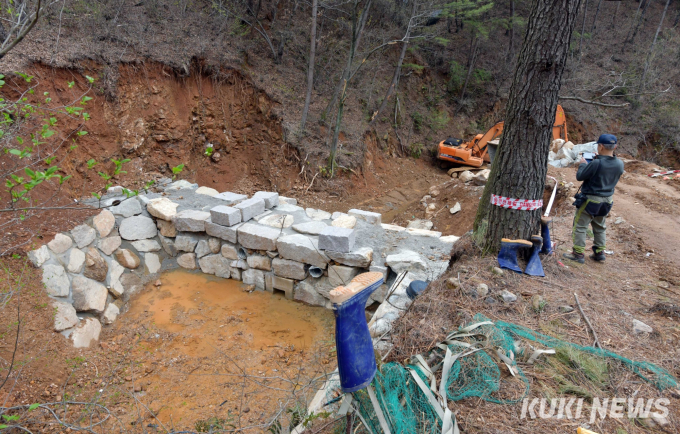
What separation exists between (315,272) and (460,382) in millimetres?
2775

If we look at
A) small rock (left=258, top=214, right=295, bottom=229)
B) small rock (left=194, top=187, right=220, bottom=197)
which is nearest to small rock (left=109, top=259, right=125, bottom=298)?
small rock (left=194, top=187, right=220, bottom=197)

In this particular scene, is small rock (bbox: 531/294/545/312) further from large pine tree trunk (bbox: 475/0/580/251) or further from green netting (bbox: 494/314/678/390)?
large pine tree trunk (bbox: 475/0/580/251)

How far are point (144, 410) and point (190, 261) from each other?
96.3 inches

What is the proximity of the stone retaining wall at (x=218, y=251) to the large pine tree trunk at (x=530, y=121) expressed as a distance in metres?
1.05

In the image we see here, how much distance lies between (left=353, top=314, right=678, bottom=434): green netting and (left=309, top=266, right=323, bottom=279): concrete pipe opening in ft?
8.18

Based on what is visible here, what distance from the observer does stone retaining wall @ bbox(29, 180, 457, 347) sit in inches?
164

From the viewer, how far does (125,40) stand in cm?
725

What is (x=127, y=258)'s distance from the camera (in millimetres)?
4977

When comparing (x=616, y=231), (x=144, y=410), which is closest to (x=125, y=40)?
(x=144, y=410)

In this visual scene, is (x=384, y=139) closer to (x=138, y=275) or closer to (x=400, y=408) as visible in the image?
(x=138, y=275)

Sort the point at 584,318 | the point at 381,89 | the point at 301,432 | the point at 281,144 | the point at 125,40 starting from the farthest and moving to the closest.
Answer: the point at 381,89, the point at 281,144, the point at 125,40, the point at 584,318, the point at 301,432

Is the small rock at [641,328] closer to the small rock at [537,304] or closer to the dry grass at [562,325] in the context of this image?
the dry grass at [562,325]

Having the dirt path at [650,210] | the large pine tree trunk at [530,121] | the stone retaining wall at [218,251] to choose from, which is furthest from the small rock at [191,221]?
the dirt path at [650,210]

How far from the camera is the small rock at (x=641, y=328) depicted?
2.55 metres
